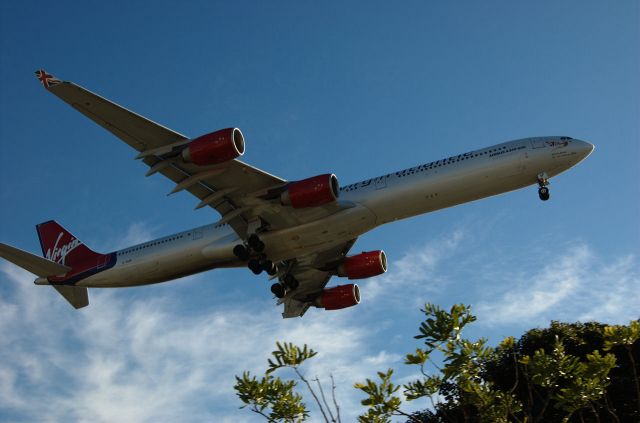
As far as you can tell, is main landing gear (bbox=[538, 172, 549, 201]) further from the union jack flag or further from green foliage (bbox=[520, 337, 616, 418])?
the union jack flag

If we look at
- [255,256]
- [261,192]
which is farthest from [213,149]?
[255,256]

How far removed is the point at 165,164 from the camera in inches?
1238

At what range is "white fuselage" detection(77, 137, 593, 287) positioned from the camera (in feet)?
105

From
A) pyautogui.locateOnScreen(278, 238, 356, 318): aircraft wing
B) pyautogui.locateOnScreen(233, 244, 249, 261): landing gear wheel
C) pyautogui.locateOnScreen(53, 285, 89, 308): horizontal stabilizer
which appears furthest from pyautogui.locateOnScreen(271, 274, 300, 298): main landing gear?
pyautogui.locateOnScreen(53, 285, 89, 308): horizontal stabilizer

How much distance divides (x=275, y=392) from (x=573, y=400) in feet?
24.5

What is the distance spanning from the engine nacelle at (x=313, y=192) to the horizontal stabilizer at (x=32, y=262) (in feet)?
48.5

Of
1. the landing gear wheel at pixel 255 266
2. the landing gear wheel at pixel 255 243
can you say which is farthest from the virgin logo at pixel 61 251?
the landing gear wheel at pixel 255 243

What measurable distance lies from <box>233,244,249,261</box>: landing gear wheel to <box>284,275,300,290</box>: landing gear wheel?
6.17 meters

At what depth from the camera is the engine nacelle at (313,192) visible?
104 feet

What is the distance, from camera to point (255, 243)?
112ft

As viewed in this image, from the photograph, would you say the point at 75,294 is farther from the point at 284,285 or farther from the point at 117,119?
the point at 117,119

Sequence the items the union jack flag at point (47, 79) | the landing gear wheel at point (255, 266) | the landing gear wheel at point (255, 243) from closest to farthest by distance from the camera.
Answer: the union jack flag at point (47, 79), the landing gear wheel at point (255, 243), the landing gear wheel at point (255, 266)

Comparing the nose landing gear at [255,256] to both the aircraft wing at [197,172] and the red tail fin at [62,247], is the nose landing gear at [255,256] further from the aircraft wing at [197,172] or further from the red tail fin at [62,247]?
the red tail fin at [62,247]

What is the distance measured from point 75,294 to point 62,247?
3784 millimetres
